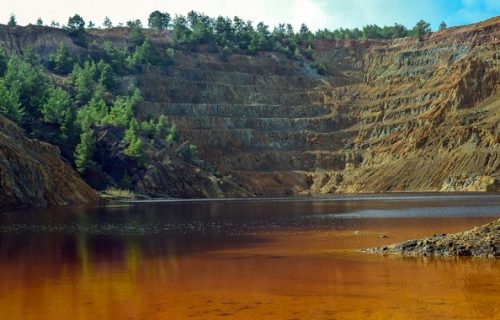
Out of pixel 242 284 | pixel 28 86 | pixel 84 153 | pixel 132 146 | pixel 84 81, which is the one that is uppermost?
pixel 84 81

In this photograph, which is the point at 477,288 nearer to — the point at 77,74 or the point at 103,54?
the point at 77,74

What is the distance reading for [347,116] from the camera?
578 feet

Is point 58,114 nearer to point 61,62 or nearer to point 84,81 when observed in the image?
point 84,81

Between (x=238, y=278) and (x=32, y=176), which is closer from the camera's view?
(x=238, y=278)

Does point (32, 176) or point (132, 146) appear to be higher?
point (132, 146)

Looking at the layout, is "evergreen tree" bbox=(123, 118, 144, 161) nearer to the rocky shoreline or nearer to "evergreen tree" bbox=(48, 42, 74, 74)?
"evergreen tree" bbox=(48, 42, 74, 74)

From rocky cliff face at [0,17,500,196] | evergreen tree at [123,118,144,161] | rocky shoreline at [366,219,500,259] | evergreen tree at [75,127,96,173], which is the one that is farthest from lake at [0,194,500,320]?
rocky cliff face at [0,17,500,196]

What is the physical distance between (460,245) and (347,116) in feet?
487

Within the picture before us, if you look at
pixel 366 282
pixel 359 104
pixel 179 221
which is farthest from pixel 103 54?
pixel 366 282

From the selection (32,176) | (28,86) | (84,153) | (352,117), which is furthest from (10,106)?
(352,117)

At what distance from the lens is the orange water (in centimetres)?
1881

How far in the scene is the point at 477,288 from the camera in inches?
Result: 845

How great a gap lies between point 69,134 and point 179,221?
7277cm

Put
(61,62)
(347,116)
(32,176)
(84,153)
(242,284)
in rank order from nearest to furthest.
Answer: (242,284)
(32,176)
(84,153)
(61,62)
(347,116)
